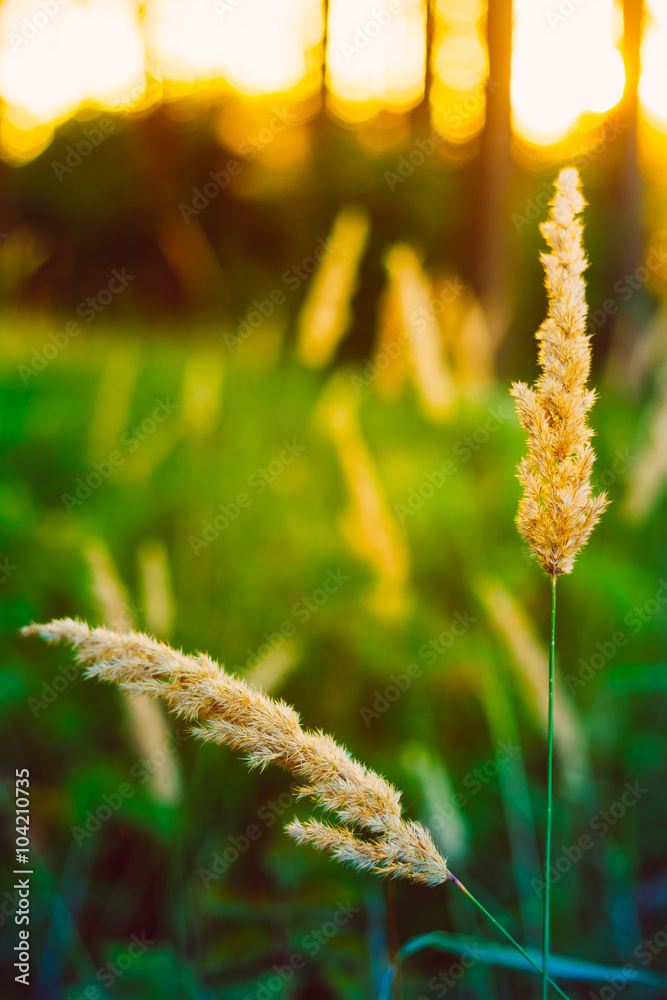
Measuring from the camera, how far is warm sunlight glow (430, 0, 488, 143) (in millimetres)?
8109

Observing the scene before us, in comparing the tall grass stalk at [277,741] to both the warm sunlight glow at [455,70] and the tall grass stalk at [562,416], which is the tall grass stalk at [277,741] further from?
the warm sunlight glow at [455,70]

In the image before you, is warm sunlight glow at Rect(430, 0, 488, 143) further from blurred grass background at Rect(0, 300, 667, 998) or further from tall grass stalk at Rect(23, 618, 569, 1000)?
tall grass stalk at Rect(23, 618, 569, 1000)

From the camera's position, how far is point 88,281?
27.3ft

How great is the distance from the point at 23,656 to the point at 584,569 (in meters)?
1.68

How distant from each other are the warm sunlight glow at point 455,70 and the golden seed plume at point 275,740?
871cm

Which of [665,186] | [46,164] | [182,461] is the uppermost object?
[46,164]

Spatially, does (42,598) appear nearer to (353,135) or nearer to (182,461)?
(182,461)

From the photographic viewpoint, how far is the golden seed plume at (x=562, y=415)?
2.14 ft

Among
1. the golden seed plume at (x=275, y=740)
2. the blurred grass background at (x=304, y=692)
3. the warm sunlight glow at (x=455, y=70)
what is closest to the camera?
the golden seed plume at (x=275, y=740)

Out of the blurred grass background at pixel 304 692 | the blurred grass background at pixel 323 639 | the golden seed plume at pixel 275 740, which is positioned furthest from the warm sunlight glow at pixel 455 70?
the golden seed plume at pixel 275 740

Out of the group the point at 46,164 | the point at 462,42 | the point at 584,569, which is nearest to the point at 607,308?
the point at 584,569

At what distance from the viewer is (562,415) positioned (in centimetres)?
65

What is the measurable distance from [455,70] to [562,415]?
9469mm

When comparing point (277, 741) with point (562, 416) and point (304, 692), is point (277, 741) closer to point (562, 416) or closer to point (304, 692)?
point (562, 416)
